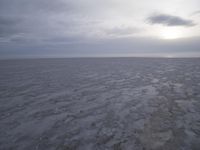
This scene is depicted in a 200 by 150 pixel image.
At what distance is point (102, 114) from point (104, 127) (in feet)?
2.86

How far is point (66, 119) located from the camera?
4664 mm

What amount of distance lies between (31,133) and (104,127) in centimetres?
204

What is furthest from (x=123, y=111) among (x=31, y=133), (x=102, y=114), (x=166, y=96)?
(x=31, y=133)

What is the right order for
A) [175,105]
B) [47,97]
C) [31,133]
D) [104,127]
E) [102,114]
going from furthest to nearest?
[47,97]
[175,105]
[102,114]
[104,127]
[31,133]

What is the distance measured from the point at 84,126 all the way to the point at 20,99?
4122mm

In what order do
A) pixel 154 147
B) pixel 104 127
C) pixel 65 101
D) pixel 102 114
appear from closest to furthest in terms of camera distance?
pixel 154 147 → pixel 104 127 → pixel 102 114 → pixel 65 101

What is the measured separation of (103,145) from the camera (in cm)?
332

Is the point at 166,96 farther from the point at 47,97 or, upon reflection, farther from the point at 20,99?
the point at 20,99

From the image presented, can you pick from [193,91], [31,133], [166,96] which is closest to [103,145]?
[31,133]

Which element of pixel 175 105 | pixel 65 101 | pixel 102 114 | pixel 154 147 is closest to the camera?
pixel 154 147

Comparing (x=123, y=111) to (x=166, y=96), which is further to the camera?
(x=166, y=96)

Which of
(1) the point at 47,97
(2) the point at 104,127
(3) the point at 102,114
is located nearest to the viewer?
(2) the point at 104,127

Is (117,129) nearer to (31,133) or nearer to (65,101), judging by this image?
(31,133)

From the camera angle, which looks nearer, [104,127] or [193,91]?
[104,127]
